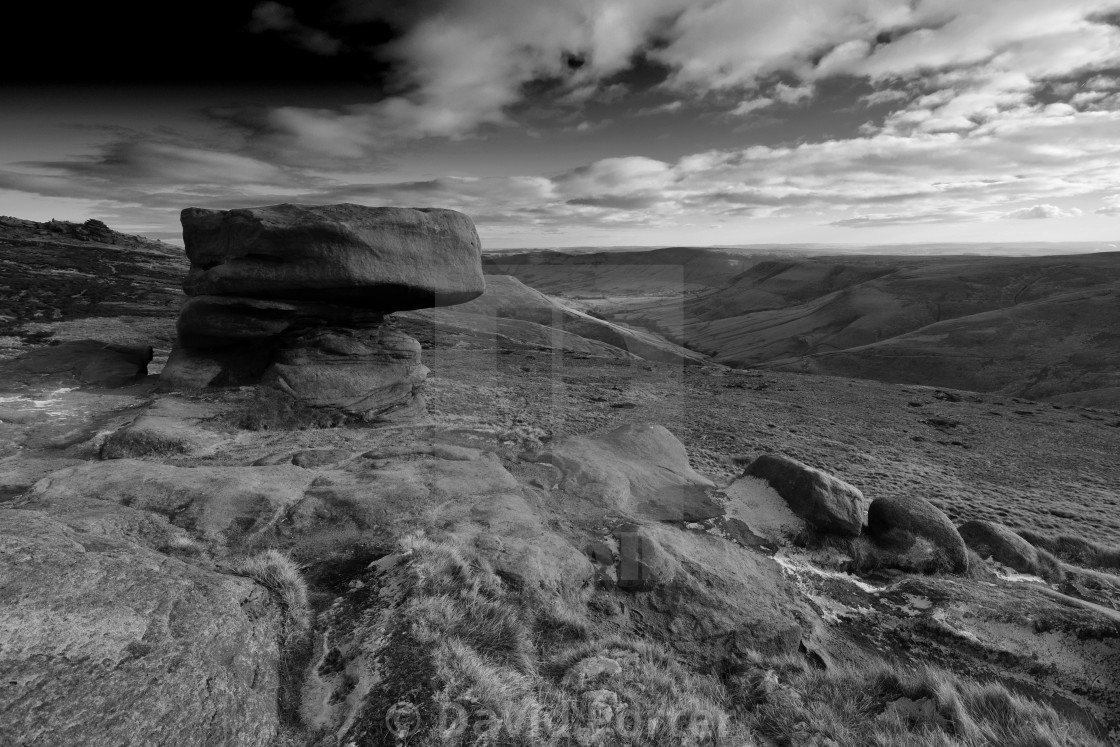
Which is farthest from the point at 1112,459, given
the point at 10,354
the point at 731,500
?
the point at 10,354

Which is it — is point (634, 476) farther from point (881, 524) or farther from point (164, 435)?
point (164, 435)

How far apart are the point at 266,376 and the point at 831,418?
25.2 m

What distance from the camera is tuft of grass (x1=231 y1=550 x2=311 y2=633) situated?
20.2 feet

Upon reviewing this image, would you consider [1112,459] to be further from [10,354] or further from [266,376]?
[10,354]

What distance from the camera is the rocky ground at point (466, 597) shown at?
4.75 metres

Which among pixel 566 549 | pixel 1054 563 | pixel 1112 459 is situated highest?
pixel 566 549

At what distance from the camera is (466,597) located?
696cm

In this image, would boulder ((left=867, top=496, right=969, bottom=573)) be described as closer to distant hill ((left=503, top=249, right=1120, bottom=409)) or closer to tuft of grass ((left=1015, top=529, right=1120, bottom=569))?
tuft of grass ((left=1015, top=529, right=1120, bottom=569))

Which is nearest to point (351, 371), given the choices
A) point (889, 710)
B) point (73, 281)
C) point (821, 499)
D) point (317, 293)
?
point (317, 293)

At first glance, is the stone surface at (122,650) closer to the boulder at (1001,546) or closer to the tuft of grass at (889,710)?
the tuft of grass at (889,710)

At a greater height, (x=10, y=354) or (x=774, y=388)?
(x=10, y=354)

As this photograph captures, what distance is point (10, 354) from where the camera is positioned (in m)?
19.9

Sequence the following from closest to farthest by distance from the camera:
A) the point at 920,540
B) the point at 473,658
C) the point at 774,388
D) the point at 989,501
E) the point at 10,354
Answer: the point at 473,658 → the point at 920,540 → the point at 989,501 → the point at 10,354 → the point at 774,388

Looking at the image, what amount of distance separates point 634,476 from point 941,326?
62.9 m
